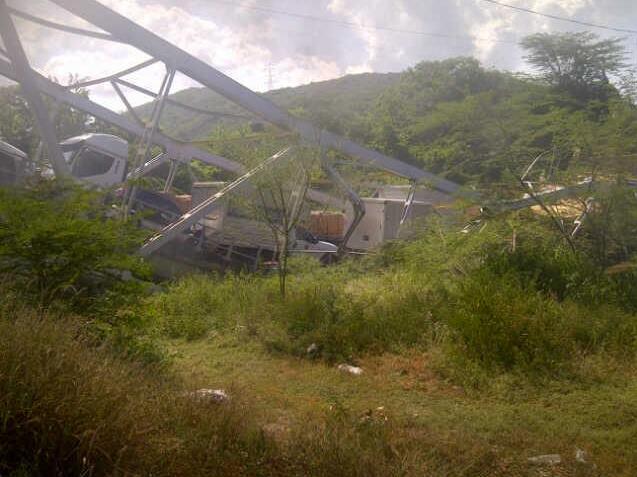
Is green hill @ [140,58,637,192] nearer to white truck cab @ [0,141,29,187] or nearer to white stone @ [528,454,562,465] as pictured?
white truck cab @ [0,141,29,187]

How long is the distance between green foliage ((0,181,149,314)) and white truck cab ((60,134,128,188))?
11.8 meters

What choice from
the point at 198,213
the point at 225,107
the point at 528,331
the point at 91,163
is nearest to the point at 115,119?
the point at 91,163

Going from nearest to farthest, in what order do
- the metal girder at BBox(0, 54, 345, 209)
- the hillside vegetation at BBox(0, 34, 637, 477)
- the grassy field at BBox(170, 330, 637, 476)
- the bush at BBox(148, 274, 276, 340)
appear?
1. the hillside vegetation at BBox(0, 34, 637, 477)
2. the grassy field at BBox(170, 330, 637, 476)
3. the bush at BBox(148, 274, 276, 340)
4. the metal girder at BBox(0, 54, 345, 209)

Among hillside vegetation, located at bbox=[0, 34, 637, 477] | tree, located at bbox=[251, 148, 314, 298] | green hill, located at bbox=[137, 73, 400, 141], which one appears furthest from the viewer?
green hill, located at bbox=[137, 73, 400, 141]

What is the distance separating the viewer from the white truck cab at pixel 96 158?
17625 mm

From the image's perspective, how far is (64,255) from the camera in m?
5.74

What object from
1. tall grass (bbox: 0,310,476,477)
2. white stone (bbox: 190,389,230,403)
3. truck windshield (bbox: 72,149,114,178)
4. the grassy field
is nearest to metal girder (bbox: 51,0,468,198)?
the grassy field

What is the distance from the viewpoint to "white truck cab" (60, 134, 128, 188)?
57.8 ft

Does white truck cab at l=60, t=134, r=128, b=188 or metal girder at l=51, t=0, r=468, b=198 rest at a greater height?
metal girder at l=51, t=0, r=468, b=198

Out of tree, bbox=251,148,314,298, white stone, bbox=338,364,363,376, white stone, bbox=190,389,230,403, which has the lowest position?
white stone, bbox=338,364,363,376

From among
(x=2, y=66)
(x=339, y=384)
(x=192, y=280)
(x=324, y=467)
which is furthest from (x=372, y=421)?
(x=2, y=66)

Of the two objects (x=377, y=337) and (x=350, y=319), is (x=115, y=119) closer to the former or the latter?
(x=350, y=319)

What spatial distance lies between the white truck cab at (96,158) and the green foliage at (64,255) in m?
11.8

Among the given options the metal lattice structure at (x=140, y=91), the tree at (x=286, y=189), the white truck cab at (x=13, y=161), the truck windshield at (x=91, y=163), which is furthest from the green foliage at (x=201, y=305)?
the truck windshield at (x=91, y=163)
